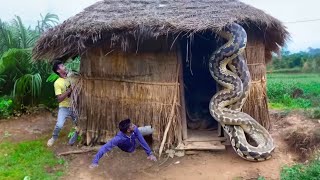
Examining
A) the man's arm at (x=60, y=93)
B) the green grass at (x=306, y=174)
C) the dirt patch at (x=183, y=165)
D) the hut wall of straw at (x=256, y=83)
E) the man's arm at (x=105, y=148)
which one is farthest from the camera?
the hut wall of straw at (x=256, y=83)

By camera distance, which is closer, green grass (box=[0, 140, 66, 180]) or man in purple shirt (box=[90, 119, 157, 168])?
man in purple shirt (box=[90, 119, 157, 168])

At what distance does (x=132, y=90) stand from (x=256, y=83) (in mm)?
2529

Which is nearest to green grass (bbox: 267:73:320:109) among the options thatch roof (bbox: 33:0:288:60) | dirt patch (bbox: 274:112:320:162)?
dirt patch (bbox: 274:112:320:162)

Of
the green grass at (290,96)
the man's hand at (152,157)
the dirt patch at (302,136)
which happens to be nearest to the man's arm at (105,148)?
the man's hand at (152,157)

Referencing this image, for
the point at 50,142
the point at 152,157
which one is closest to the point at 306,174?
the point at 152,157

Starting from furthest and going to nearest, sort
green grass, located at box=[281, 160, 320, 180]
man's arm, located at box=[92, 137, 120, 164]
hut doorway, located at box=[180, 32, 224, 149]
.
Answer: hut doorway, located at box=[180, 32, 224, 149]
man's arm, located at box=[92, 137, 120, 164]
green grass, located at box=[281, 160, 320, 180]

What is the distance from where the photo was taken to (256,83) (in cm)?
812

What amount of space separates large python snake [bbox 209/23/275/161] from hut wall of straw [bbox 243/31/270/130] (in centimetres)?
45

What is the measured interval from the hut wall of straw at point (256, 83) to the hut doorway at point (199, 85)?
0.86 m

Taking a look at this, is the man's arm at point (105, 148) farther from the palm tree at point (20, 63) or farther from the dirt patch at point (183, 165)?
the palm tree at point (20, 63)

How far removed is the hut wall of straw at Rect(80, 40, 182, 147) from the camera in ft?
24.4

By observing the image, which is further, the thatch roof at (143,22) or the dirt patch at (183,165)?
the thatch roof at (143,22)

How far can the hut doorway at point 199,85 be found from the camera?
8829 mm

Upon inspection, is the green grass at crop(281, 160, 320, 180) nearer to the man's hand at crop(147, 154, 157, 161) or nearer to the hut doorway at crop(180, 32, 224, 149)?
the man's hand at crop(147, 154, 157, 161)
